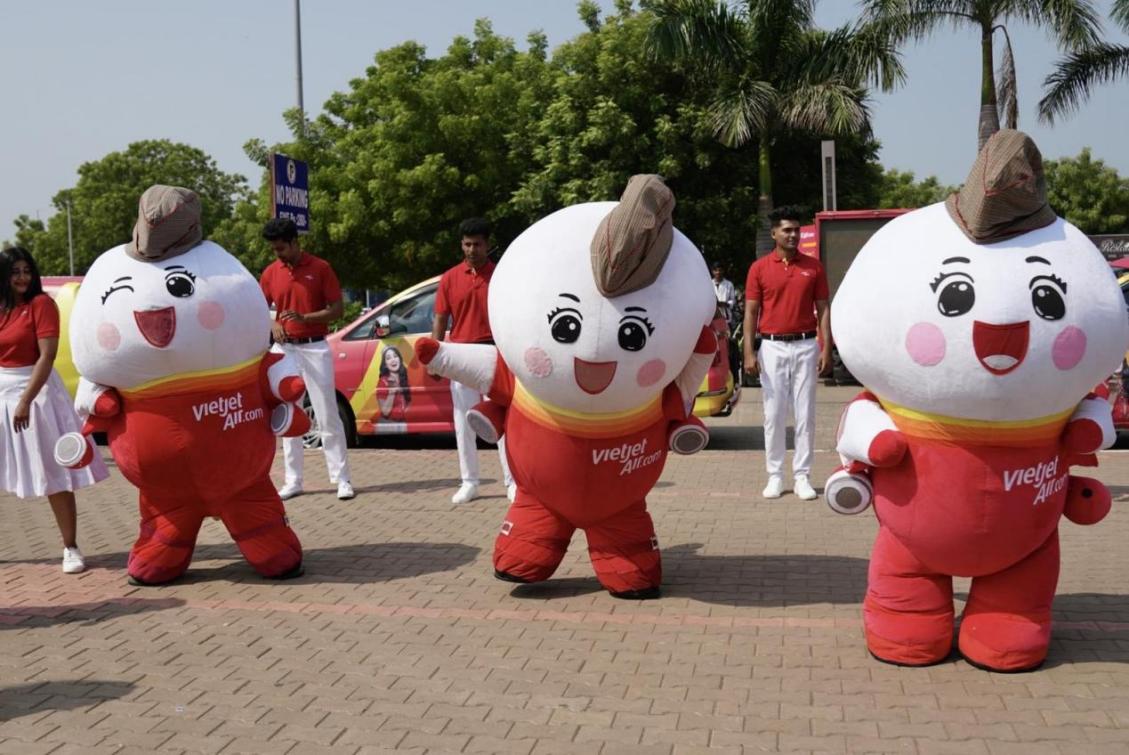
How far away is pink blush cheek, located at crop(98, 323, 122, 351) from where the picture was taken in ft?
19.6

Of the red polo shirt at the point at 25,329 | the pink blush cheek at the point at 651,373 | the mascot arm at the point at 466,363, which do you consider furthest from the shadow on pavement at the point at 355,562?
the pink blush cheek at the point at 651,373

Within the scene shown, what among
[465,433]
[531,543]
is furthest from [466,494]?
[531,543]

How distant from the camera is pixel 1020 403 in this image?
14.6 feet

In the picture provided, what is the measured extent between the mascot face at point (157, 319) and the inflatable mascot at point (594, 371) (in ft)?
3.88

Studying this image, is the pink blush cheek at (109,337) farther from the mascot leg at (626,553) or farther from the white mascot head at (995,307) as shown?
the white mascot head at (995,307)

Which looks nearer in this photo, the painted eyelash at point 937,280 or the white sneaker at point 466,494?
the painted eyelash at point 937,280

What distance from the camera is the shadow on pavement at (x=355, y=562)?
6773mm

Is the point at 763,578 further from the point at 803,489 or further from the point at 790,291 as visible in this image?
the point at 790,291

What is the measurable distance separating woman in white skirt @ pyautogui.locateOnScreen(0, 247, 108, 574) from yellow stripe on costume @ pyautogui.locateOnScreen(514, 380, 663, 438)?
9.73ft

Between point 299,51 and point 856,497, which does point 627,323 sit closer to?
point 856,497

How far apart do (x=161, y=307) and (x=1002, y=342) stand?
407 cm

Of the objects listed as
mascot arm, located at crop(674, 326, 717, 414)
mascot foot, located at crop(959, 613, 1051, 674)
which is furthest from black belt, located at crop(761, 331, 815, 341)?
mascot foot, located at crop(959, 613, 1051, 674)

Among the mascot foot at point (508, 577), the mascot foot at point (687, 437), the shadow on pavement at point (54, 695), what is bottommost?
the shadow on pavement at point (54, 695)

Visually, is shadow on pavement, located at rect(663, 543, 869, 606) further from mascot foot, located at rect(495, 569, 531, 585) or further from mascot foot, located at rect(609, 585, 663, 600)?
mascot foot, located at rect(495, 569, 531, 585)
